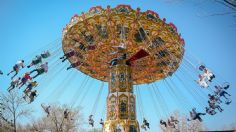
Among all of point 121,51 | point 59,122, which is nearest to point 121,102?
point 121,51

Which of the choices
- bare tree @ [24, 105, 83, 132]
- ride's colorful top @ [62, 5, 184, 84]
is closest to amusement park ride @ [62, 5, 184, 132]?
ride's colorful top @ [62, 5, 184, 84]

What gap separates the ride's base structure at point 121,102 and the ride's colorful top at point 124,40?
4.81 feet

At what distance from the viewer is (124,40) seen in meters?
20.9

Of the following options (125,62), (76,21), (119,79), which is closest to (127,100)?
(119,79)

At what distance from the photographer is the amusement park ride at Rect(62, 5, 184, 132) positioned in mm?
19280

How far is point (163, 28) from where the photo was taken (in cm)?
1988

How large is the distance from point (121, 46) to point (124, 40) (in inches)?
38.2

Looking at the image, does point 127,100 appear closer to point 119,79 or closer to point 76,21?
point 119,79

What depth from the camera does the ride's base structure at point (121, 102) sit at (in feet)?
65.4

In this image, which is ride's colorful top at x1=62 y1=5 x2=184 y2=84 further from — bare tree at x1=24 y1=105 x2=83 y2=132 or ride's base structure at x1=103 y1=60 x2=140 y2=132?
bare tree at x1=24 y1=105 x2=83 y2=132

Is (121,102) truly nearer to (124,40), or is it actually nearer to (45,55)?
(124,40)

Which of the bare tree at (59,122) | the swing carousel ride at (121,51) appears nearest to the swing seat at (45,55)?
the swing carousel ride at (121,51)

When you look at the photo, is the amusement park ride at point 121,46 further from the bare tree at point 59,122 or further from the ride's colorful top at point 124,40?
the bare tree at point 59,122

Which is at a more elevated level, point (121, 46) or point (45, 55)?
point (121, 46)
